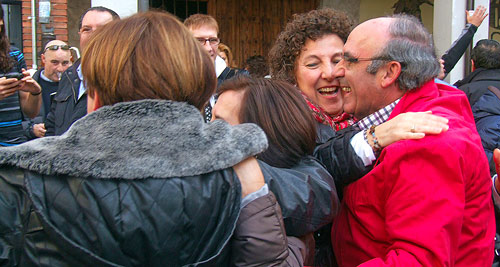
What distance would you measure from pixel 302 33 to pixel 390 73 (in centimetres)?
84

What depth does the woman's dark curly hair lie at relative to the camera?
8.61 feet

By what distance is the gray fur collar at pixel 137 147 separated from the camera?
3.73ft

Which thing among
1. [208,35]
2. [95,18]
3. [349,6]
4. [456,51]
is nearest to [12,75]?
[95,18]

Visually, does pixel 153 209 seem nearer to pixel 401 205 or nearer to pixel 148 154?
pixel 148 154

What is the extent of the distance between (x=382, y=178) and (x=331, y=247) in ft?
1.73

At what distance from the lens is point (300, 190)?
1.50 m

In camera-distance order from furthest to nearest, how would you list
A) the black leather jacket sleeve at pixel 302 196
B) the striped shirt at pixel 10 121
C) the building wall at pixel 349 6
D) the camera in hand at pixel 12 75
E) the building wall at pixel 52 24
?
the building wall at pixel 349 6, the building wall at pixel 52 24, the striped shirt at pixel 10 121, the camera in hand at pixel 12 75, the black leather jacket sleeve at pixel 302 196

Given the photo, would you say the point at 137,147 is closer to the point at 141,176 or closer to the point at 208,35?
the point at 141,176

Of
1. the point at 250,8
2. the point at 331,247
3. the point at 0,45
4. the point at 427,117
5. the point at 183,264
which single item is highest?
the point at 250,8

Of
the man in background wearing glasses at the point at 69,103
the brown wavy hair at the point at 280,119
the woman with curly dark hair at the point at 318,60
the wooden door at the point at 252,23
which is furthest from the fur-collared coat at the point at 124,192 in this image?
the wooden door at the point at 252,23

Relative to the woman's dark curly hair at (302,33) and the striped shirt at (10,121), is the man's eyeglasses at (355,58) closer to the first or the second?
the woman's dark curly hair at (302,33)

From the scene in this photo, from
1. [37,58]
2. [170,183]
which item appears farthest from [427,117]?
[37,58]

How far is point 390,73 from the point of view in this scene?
6.31ft

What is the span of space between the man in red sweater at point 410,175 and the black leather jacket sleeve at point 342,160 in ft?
0.15
